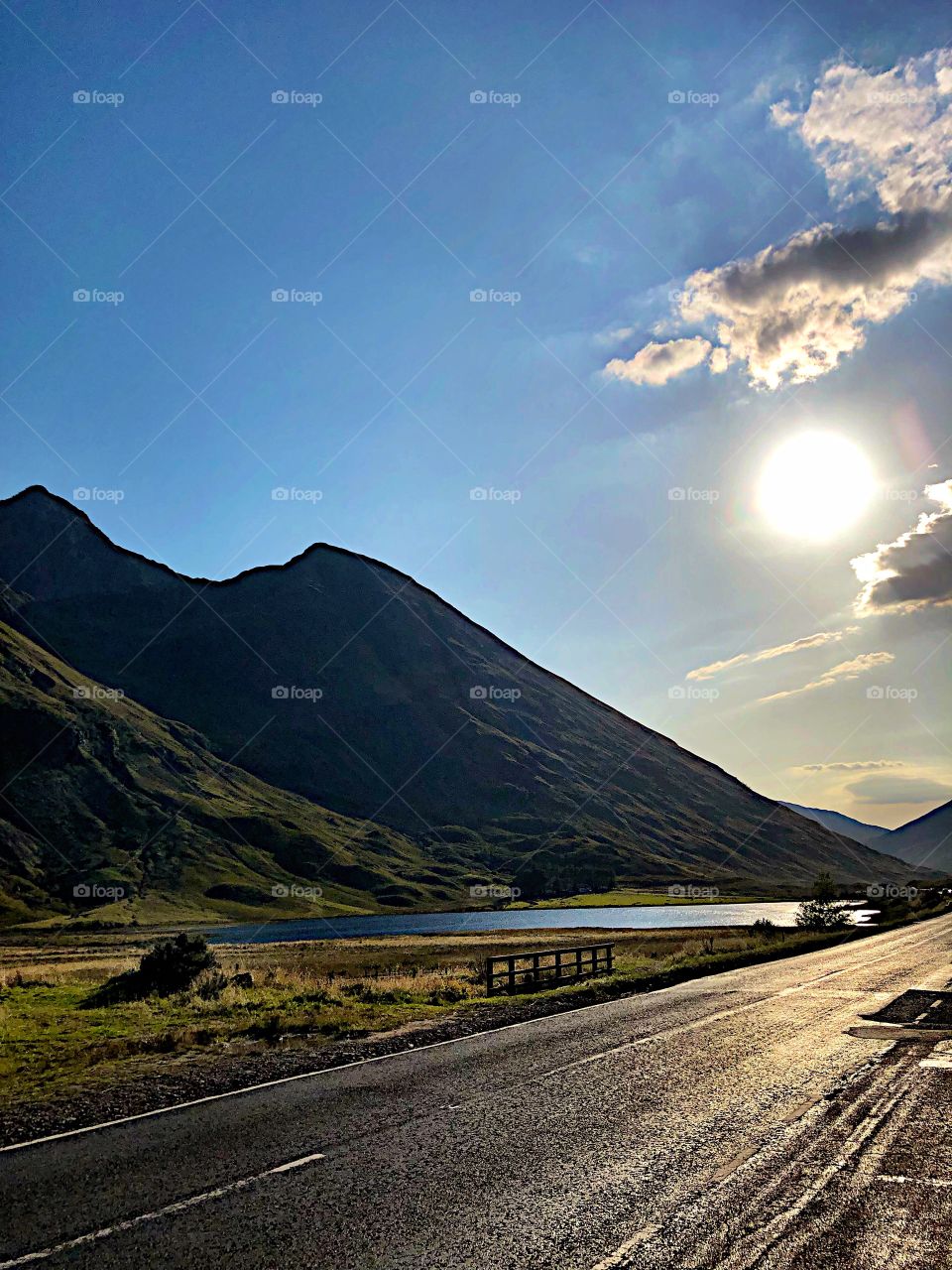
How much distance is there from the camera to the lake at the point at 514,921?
121 metres

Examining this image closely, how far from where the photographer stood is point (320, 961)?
53.7 meters

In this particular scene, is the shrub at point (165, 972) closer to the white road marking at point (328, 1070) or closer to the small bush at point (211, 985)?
the small bush at point (211, 985)

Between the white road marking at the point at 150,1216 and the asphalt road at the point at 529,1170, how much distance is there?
3cm

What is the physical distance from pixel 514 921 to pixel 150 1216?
475ft

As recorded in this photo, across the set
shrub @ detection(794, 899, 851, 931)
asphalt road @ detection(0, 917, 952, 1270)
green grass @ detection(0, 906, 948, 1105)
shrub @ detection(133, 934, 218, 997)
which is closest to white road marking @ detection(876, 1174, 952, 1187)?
asphalt road @ detection(0, 917, 952, 1270)

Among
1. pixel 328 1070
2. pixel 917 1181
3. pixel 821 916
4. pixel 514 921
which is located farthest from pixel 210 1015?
pixel 514 921

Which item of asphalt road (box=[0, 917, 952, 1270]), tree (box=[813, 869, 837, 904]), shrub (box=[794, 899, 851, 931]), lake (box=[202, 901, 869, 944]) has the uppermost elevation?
asphalt road (box=[0, 917, 952, 1270])

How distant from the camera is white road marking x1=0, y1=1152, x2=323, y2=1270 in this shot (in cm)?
634

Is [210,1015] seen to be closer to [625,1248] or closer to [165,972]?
[165,972]

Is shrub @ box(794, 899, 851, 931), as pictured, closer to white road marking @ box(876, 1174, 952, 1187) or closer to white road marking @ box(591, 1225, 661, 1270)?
white road marking @ box(876, 1174, 952, 1187)

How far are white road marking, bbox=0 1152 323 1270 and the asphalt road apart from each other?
0.03 m

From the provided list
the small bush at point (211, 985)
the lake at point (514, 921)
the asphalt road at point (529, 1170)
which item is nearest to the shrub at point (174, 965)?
the small bush at point (211, 985)

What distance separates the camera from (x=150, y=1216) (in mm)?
7043

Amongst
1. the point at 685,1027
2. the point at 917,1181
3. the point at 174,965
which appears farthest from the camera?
the point at 174,965
